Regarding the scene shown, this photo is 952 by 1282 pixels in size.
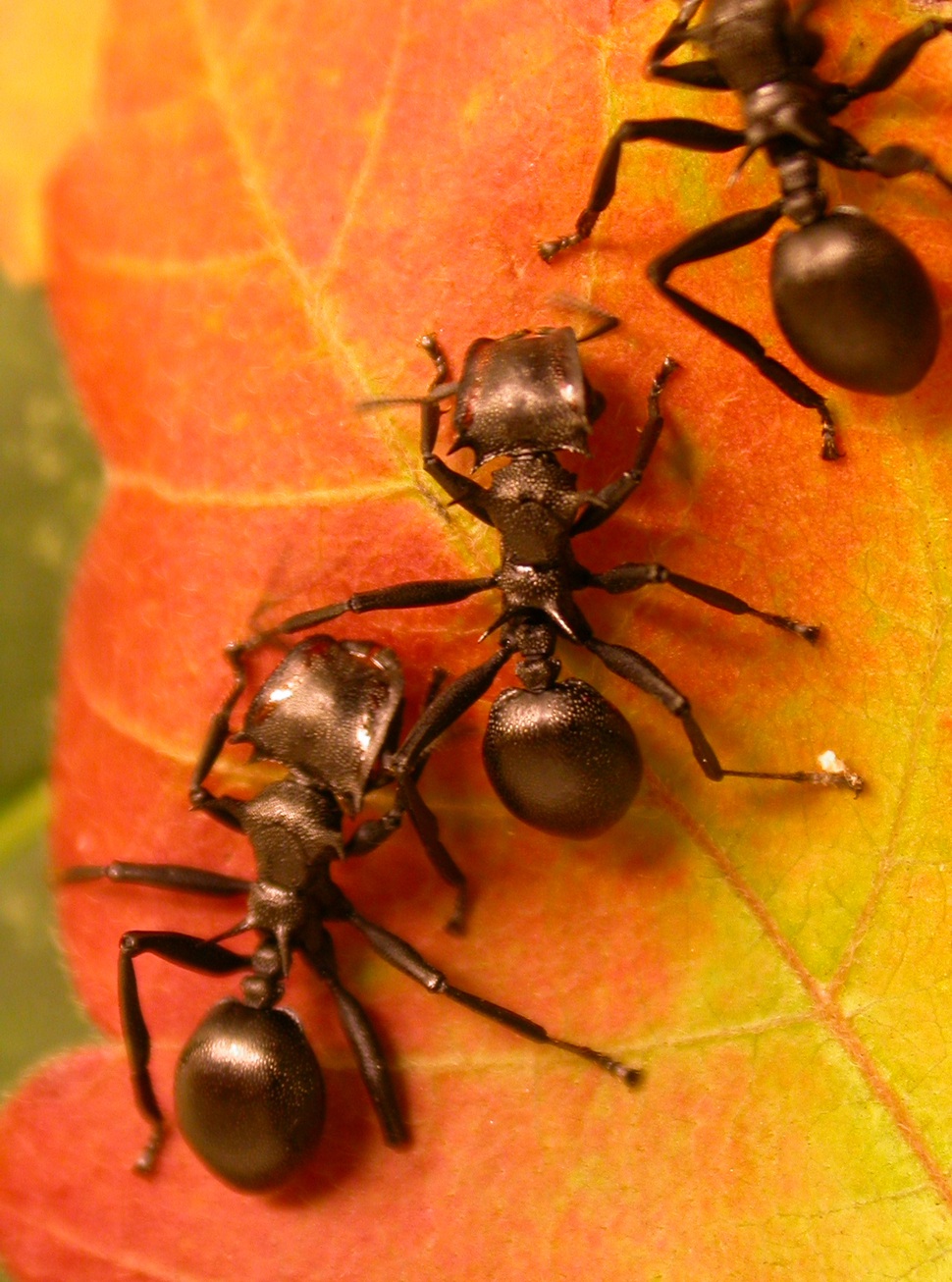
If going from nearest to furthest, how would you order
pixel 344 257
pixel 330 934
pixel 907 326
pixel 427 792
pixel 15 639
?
pixel 907 326
pixel 344 257
pixel 427 792
pixel 330 934
pixel 15 639

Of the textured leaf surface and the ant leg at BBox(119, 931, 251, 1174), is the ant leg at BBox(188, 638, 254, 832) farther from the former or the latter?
the textured leaf surface

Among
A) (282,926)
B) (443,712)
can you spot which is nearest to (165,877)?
(282,926)

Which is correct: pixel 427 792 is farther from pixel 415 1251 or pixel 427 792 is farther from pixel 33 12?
pixel 33 12

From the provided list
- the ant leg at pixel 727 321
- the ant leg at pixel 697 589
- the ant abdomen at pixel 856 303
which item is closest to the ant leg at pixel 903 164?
the ant abdomen at pixel 856 303

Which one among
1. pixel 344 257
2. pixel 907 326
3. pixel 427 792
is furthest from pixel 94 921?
pixel 907 326

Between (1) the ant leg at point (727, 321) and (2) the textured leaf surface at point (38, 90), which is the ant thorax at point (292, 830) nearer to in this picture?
(1) the ant leg at point (727, 321)

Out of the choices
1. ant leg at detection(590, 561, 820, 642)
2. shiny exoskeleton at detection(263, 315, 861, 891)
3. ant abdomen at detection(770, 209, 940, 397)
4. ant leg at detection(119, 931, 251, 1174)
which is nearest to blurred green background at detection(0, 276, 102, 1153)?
ant leg at detection(119, 931, 251, 1174)

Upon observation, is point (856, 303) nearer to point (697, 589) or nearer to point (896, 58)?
point (896, 58)
